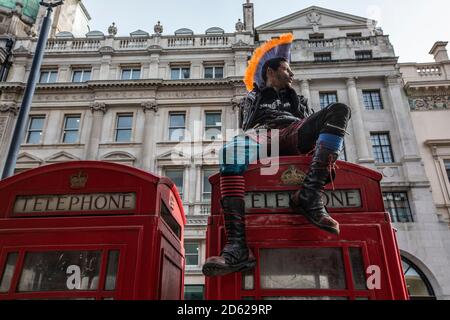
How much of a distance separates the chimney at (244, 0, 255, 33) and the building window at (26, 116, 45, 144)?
1502 cm

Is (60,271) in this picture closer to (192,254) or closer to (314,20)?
(192,254)

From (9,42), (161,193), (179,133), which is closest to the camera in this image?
(161,193)

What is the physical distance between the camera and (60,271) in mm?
2727

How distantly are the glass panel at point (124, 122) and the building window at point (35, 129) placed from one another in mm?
4482

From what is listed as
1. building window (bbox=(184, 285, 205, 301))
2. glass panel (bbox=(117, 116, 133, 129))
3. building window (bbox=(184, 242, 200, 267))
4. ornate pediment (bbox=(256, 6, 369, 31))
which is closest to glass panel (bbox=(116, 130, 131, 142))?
glass panel (bbox=(117, 116, 133, 129))

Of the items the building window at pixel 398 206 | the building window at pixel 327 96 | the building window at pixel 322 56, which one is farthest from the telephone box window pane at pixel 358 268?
the building window at pixel 322 56

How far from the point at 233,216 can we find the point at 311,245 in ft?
2.27

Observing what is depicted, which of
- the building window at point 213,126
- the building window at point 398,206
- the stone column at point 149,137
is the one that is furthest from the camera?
the building window at point 213,126

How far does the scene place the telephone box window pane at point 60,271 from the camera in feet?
8.80

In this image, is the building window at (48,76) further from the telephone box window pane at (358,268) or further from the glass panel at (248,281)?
the telephone box window pane at (358,268)

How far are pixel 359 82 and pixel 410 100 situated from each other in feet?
10.2

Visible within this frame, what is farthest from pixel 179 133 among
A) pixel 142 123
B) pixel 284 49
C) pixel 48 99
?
pixel 284 49
